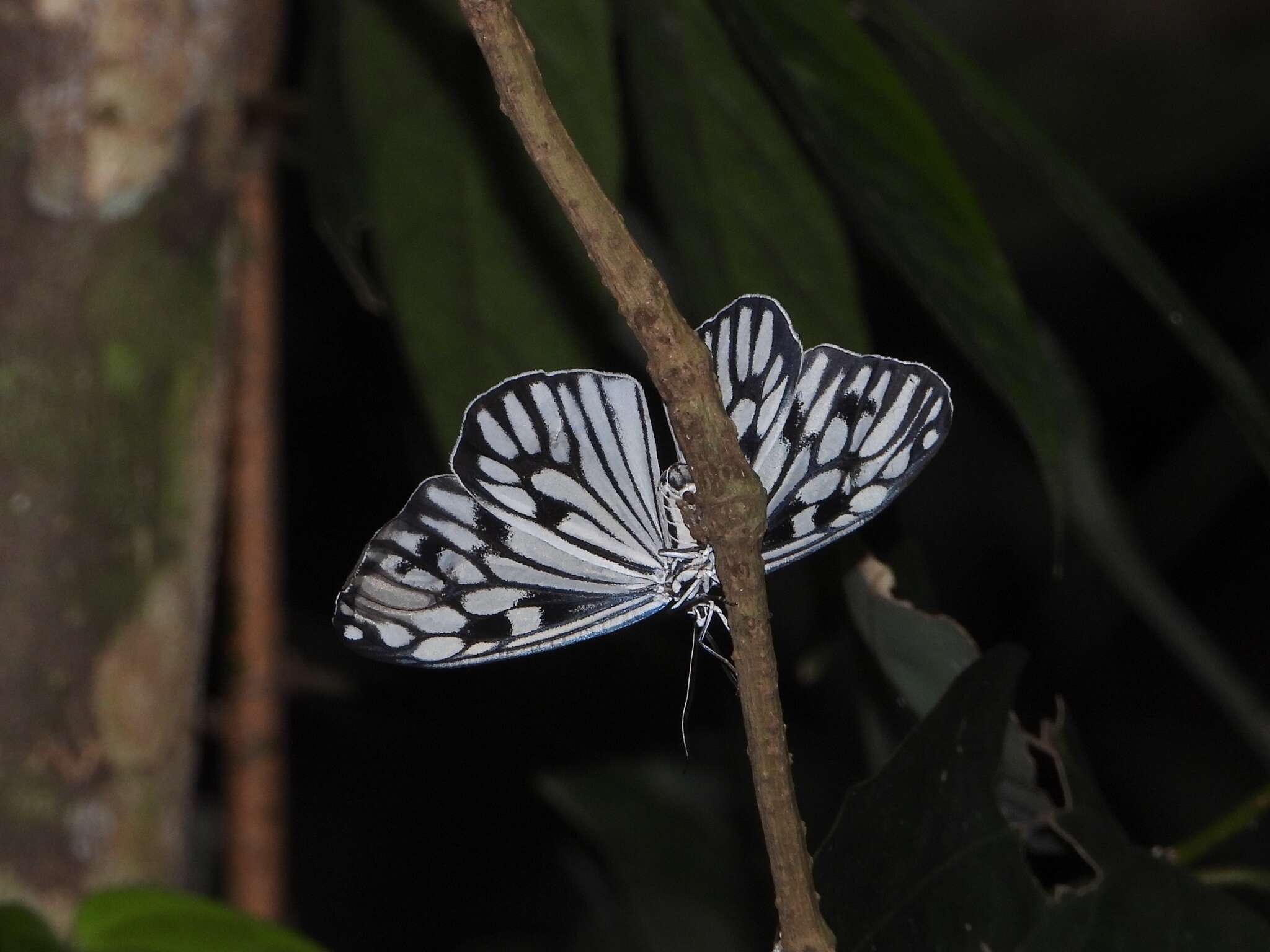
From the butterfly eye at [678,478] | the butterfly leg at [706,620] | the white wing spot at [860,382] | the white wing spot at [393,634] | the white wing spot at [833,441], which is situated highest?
the white wing spot at [393,634]

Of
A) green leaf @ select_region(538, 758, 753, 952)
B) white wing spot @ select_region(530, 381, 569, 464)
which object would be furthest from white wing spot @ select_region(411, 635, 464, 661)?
green leaf @ select_region(538, 758, 753, 952)

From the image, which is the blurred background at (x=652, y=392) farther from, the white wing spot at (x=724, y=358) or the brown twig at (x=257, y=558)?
the white wing spot at (x=724, y=358)

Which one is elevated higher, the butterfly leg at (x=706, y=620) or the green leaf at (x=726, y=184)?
the green leaf at (x=726, y=184)

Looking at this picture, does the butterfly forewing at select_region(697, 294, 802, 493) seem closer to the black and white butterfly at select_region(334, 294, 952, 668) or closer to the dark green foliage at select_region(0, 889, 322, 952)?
the black and white butterfly at select_region(334, 294, 952, 668)

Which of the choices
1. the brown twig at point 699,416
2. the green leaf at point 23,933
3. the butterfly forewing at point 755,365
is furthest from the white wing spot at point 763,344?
the green leaf at point 23,933

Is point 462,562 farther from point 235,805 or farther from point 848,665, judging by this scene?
point 235,805
